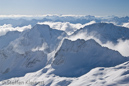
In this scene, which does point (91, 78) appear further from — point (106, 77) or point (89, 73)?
point (106, 77)

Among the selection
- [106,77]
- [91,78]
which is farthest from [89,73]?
[106,77]

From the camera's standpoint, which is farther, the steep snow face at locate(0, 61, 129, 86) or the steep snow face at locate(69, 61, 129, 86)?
the steep snow face at locate(0, 61, 129, 86)

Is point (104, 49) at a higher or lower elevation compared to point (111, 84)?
higher

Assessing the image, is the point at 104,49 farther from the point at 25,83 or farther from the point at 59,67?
the point at 25,83

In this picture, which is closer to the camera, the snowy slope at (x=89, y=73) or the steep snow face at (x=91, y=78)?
the steep snow face at (x=91, y=78)

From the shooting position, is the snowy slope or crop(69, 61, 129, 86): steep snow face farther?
the snowy slope

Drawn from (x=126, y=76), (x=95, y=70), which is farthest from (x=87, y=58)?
(x=126, y=76)

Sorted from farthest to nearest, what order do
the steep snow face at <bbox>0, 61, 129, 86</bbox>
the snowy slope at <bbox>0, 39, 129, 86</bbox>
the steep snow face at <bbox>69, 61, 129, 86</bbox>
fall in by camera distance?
the snowy slope at <bbox>0, 39, 129, 86</bbox> < the steep snow face at <bbox>0, 61, 129, 86</bbox> < the steep snow face at <bbox>69, 61, 129, 86</bbox>

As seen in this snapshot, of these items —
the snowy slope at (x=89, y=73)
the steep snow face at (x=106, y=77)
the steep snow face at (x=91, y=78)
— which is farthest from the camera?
the snowy slope at (x=89, y=73)

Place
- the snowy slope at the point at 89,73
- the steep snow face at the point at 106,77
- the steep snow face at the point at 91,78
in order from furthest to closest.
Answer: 1. the snowy slope at the point at 89,73
2. the steep snow face at the point at 91,78
3. the steep snow face at the point at 106,77

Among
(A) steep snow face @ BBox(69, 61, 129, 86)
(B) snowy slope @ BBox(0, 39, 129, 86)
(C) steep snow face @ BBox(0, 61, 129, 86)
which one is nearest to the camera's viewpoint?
(A) steep snow face @ BBox(69, 61, 129, 86)

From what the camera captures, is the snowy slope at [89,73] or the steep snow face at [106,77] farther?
the snowy slope at [89,73]
